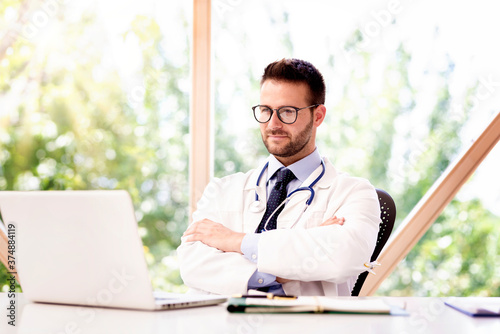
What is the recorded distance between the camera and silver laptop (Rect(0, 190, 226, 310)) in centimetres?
120

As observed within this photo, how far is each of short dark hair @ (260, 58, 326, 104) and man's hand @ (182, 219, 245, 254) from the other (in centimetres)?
70

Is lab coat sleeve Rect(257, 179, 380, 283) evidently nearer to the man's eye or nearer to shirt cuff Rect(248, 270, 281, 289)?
shirt cuff Rect(248, 270, 281, 289)

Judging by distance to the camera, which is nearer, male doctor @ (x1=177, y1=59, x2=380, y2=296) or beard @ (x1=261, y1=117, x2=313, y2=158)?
male doctor @ (x1=177, y1=59, x2=380, y2=296)

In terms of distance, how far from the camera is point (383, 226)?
2125 millimetres

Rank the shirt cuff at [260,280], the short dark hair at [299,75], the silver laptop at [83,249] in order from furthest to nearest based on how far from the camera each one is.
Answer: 1. the short dark hair at [299,75]
2. the shirt cuff at [260,280]
3. the silver laptop at [83,249]

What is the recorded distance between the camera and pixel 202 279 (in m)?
1.99

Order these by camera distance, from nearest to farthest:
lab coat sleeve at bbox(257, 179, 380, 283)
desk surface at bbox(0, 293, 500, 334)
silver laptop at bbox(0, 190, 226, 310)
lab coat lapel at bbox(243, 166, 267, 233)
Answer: desk surface at bbox(0, 293, 500, 334)
silver laptop at bbox(0, 190, 226, 310)
lab coat sleeve at bbox(257, 179, 380, 283)
lab coat lapel at bbox(243, 166, 267, 233)

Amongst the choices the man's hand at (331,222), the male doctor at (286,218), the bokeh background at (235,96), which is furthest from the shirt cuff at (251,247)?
the bokeh background at (235,96)

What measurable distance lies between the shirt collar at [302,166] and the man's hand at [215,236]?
391 millimetres

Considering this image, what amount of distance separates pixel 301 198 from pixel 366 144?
1.30 m

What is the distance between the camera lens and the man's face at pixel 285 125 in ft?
7.50

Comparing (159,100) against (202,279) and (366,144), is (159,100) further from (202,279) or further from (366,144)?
(202,279)

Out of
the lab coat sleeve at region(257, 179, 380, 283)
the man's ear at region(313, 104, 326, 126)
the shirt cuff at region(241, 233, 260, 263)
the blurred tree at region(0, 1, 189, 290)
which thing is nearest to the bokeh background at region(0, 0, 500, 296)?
the blurred tree at region(0, 1, 189, 290)

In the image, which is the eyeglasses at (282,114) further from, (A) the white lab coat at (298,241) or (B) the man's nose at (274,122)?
(A) the white lab coat at (298,241)
